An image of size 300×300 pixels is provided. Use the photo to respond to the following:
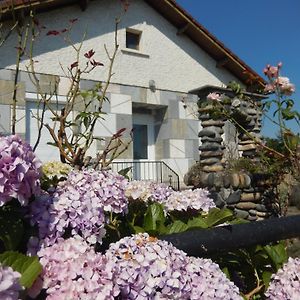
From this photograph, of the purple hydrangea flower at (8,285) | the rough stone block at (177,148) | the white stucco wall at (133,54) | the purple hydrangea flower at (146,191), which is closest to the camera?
the purple hydrangea flower at (8,285)

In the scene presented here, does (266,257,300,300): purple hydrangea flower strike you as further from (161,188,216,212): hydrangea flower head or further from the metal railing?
the metal railing

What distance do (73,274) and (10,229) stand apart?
0.24m

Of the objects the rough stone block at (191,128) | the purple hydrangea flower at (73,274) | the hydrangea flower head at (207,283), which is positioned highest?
the rough stone block at (191,128)

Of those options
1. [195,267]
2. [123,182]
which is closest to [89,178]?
[123,182]

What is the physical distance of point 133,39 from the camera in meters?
9.16

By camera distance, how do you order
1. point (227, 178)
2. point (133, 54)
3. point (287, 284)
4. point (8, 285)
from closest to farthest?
point (8, 285) < point (287, 284) < point (227, 178) < point (133, 54)

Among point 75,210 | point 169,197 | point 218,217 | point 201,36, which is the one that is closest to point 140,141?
point 201,36

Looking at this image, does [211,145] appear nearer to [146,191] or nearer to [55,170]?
[146,191]

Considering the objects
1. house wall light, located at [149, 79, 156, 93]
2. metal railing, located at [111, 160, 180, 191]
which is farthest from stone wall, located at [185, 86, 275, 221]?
house wall light, located at [149, 79, 156, 93]

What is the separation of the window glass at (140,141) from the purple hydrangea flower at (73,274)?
328 inches

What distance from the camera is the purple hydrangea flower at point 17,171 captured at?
0.90 meters

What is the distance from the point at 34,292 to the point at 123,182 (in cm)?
50

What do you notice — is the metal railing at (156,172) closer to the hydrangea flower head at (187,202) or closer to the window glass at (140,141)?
the window glass at (140,141)

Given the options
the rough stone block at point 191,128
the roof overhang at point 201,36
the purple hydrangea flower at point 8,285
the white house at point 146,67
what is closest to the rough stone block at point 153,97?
the white house at point 146,67
